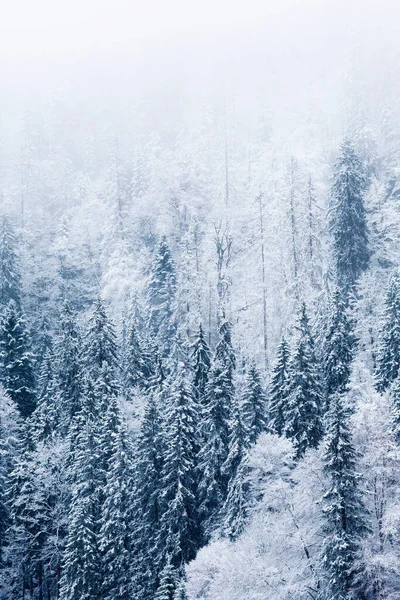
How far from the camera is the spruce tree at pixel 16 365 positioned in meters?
51.4

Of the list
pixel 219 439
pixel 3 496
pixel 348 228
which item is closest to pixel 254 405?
pixel 219 439

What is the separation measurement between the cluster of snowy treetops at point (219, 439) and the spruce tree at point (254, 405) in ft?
0.47

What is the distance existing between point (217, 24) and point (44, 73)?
1694 inches

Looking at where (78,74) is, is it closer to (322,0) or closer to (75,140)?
(75,140)

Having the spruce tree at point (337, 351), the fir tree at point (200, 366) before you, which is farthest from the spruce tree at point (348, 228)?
the fir tree at point (200, 366)

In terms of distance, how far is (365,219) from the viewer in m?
58.3

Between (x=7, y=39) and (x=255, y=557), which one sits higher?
(x=7, y=39)

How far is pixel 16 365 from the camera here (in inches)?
2088

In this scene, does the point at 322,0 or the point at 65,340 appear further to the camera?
the point at 322,0

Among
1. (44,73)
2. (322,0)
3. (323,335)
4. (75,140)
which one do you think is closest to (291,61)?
(322,0)

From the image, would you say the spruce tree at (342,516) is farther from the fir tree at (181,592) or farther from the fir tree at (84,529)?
the fir tree at (84,529)

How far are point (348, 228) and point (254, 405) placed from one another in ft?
79.7

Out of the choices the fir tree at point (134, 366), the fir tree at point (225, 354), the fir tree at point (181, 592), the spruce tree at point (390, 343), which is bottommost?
the fir tree at point (181, 592)

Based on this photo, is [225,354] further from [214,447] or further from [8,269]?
[8,269]
